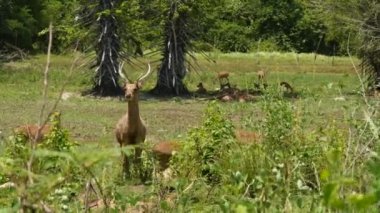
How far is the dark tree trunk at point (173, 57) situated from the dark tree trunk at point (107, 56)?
61.4 inches

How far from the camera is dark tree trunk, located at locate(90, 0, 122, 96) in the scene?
983 inches

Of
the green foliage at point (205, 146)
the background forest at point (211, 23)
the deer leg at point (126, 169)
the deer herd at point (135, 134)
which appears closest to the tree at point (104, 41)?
the background forest at point (211, 23)

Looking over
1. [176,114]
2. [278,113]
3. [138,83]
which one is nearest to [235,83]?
[176,114]

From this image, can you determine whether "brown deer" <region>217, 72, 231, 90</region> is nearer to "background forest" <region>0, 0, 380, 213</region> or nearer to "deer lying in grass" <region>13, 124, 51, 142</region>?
"background forest" <region>0, 0, 380, 213</region>

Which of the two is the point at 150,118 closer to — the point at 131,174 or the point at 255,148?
the point at 131,174

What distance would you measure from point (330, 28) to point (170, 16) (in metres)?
7.18

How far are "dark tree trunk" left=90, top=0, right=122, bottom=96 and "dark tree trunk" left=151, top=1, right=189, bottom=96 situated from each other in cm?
156

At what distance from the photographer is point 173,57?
25469mm

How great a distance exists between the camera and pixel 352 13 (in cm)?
2664

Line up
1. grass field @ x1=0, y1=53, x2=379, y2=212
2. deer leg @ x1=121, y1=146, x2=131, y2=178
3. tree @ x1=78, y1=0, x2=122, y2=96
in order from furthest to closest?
tree @ x1=78, y1=0, x2=122, y2=96 < deer leg @ x1=121, y1=146, x2=131, y2=178 < grass field @ x1=0, y1=53, x2=379, y2=212

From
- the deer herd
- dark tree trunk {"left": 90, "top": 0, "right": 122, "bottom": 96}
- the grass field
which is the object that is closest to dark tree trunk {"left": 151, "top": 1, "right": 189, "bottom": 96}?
the grass field

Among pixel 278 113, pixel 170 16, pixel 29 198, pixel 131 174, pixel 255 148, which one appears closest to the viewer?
pixel 29 198

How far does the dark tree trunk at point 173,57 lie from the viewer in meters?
25.4

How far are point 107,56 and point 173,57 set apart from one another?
216 cm
